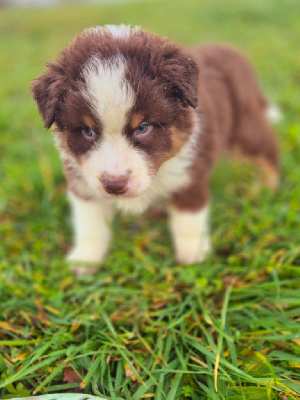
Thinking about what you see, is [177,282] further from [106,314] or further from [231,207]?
[231,207]

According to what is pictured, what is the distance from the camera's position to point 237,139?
408 cm

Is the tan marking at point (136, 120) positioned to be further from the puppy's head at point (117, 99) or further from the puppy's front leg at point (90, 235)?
the puppy's front leg at point (90, 235)

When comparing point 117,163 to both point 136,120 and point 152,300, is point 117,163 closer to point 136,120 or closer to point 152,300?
point 136,120

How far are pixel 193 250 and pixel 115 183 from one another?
4.31ft

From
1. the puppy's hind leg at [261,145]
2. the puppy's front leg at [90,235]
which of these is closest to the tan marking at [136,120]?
the puppy's front leg at [90,235]

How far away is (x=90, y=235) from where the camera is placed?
336 cm

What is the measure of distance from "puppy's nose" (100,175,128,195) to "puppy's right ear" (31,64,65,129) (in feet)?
1.72

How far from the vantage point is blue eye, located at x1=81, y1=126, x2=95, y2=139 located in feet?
7.79

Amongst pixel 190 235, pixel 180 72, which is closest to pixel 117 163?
pixel 180 72

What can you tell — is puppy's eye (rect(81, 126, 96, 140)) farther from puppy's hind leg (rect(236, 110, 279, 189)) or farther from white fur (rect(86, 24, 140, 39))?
puppy's hind leg (rect(236, 110, 279, 189))

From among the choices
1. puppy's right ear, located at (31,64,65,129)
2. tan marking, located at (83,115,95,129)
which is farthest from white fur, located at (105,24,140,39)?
tan marking, located at (83,115,95,129)

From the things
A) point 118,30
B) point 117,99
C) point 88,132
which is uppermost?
point 118,30

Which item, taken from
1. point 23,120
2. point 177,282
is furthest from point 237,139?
point 23,120

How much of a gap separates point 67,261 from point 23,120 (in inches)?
130
